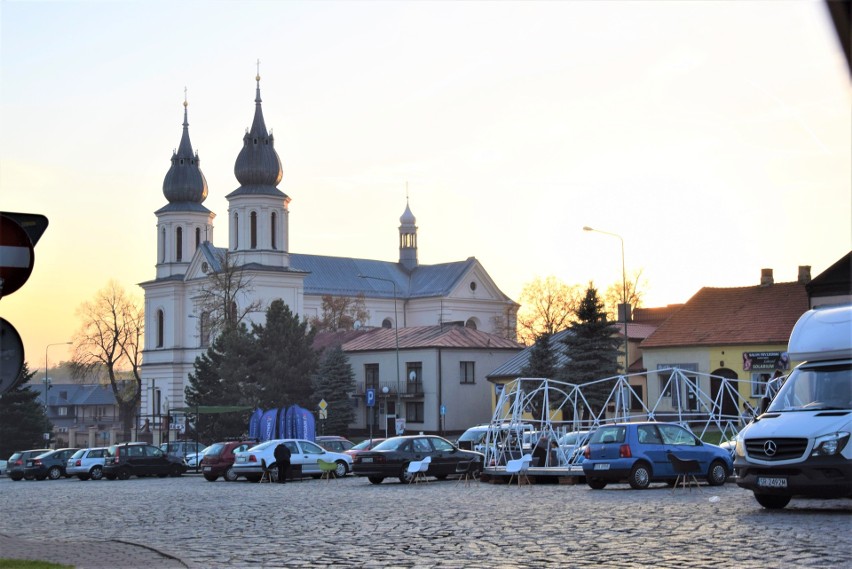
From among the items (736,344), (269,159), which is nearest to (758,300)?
(736,344)

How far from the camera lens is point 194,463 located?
45.9 m

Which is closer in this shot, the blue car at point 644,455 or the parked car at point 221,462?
the blue car at point 644,455

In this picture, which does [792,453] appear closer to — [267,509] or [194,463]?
[267,509]

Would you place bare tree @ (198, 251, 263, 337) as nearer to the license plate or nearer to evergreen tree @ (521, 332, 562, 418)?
evergreen tree @ (521, 332, 562, 418)

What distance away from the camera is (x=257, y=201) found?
4090 inches

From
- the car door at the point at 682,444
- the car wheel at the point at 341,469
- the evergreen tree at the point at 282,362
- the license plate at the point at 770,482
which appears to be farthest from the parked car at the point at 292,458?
the evergreen tree at the point at 282,362

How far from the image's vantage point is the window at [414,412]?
74062 mm

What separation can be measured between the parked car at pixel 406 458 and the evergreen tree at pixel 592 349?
77.1 ft

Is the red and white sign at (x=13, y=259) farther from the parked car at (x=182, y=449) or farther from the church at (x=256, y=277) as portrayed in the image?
the church at (x=256, y=277)

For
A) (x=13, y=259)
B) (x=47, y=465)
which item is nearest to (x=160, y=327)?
(x=47, y=465)

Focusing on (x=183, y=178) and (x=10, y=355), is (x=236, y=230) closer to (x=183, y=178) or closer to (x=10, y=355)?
(x=183, y=178)

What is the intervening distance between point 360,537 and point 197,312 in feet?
306

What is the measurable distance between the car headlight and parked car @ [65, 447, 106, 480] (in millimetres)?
33791

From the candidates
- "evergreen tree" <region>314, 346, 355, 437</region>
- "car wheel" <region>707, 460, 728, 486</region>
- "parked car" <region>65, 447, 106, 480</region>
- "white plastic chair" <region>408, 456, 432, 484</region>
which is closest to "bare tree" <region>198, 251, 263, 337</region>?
"evergreen tree" <region>314, 346, 355, 437</region>
